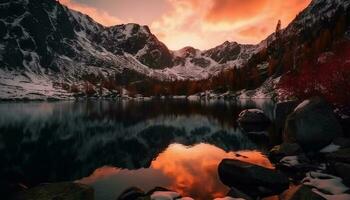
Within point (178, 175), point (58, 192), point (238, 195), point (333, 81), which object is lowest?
point (178, 175)

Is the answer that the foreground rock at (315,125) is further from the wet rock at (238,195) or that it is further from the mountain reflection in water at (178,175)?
the wet rock at (238,195)

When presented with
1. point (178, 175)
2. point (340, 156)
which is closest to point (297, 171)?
point (340, 156)

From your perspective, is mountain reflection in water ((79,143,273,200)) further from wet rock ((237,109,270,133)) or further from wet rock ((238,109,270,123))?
wet rock ((238,109,270,123))

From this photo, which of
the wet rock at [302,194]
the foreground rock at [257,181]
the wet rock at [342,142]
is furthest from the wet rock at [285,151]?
the wet rock at [302,194]

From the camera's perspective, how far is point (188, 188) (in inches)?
853

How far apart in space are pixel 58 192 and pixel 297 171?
1764 cm

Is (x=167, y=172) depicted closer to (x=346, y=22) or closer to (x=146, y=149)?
(x=146, y=149)

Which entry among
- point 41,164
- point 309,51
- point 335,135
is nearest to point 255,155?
point 335,135

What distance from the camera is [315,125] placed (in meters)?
27.0

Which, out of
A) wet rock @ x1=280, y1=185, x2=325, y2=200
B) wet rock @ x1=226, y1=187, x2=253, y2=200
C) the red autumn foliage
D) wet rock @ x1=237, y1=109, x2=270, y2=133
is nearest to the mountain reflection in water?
wet rock @ x1=226, y1=187, x2=253, y2=200

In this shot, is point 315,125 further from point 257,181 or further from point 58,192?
point 58,192

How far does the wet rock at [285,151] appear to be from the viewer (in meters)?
27.2

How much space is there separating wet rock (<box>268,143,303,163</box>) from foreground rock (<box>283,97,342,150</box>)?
0.85 metres

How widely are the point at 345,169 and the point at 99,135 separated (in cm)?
3865
